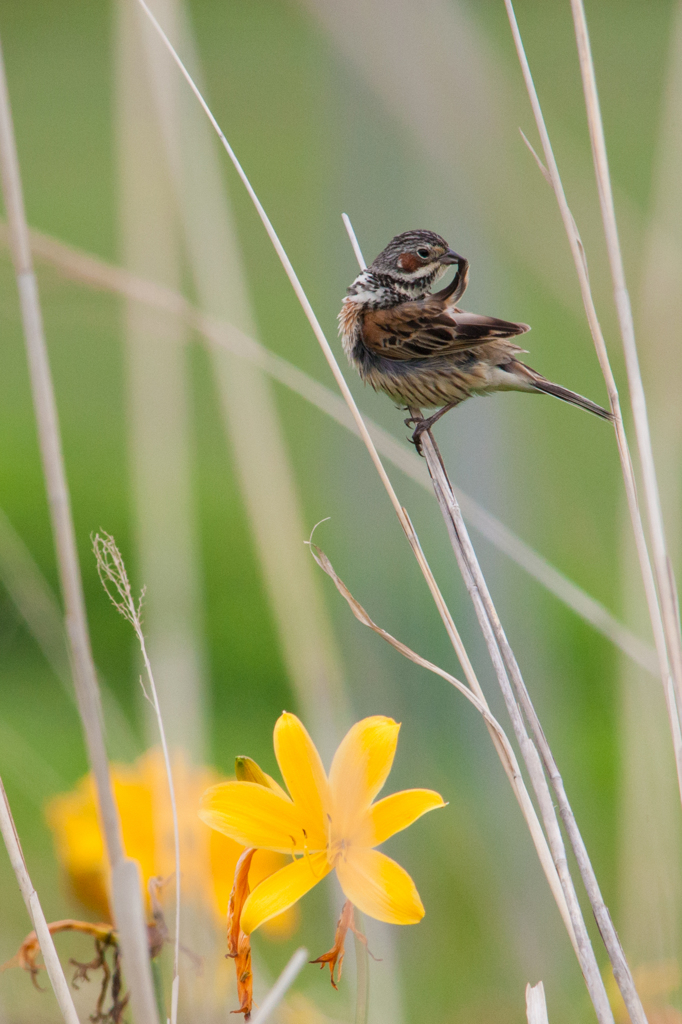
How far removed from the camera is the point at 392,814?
1.43 feet

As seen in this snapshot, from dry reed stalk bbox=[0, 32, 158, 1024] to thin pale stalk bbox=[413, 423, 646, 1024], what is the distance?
0.22 meters

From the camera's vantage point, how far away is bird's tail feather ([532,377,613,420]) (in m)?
0.92

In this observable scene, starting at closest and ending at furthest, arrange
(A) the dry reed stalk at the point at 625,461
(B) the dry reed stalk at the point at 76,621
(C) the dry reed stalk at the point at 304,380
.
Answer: (B) the dry reed stalk at the point at 76,621
(A) the dry reed stalk at the point at 625,461
(C) the dry reed stalk at the point at 304,380

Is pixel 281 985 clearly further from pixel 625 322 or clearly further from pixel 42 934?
pixel 625 322

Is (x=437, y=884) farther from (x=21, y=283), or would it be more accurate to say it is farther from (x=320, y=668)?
(x=21, y=283)

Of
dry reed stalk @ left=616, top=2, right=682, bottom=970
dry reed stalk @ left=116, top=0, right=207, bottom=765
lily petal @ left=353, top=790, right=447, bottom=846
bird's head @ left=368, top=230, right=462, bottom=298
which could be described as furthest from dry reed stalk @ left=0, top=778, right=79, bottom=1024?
bird's head @ left=368, top=230, right=462, bottom=298

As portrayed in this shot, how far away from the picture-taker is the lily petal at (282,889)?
419 millimetres

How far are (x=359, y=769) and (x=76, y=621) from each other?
15cm

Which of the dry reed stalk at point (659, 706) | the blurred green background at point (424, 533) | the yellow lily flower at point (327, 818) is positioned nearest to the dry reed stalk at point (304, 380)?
the blurred green background at point (424, 533)

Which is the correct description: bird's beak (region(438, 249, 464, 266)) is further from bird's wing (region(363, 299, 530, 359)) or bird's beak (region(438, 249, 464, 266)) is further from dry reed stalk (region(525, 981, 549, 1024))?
dry reed stalk (region(525, 981, 549, 1024))

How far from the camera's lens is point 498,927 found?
78.9 inches

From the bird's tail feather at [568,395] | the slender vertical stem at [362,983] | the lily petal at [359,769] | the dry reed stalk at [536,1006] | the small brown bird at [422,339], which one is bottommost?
the dry reed stalk at [536,1006]

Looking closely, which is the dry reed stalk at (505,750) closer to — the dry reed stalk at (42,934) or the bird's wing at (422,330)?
the dry reed stalk at (42,934)

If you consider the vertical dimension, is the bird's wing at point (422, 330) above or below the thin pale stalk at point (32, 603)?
above
